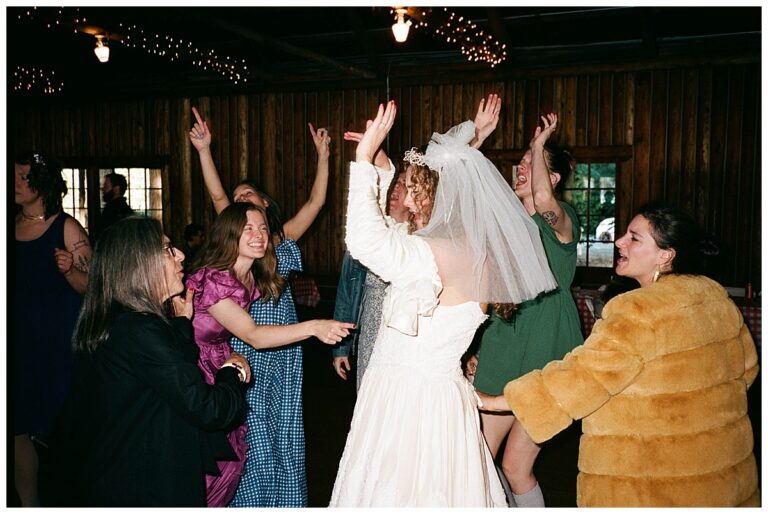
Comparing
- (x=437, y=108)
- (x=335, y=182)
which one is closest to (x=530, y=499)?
(x=437, y=108)

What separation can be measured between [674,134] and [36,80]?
8.05 metres

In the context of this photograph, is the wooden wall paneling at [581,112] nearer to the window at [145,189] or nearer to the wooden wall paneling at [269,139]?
the wooden wall paneling at [269,139]

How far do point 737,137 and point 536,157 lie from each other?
16.3 ft

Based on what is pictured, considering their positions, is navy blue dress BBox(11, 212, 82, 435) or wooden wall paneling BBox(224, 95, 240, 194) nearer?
navy blue dress BBox(11, 212, 82, 435)

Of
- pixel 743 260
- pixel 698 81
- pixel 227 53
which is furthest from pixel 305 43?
pixel 743 260

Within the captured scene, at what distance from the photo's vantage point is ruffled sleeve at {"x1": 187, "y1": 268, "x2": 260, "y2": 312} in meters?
2.45

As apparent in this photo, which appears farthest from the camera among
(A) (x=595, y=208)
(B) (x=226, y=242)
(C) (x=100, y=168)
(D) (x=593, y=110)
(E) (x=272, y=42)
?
(C) (x=100, y=168)

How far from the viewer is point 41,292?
2.97 metres

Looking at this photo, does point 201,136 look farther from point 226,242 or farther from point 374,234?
point 374,234

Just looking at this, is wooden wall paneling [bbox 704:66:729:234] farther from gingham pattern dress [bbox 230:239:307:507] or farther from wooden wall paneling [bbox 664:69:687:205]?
gingham pattern dress [bbox 230:239:307:507]

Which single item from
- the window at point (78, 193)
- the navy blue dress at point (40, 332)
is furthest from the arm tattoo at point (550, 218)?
the window at point (78, 193)

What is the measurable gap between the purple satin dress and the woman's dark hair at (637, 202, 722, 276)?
147cm

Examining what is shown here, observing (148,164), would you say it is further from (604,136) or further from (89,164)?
(604,136)

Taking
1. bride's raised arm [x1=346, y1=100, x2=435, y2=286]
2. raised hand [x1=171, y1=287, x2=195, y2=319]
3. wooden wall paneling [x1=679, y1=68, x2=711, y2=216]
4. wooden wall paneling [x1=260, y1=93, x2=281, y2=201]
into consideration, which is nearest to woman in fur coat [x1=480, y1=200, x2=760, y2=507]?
bride's raised arm [x1=346, y1=100, x2=435, y2=286]
